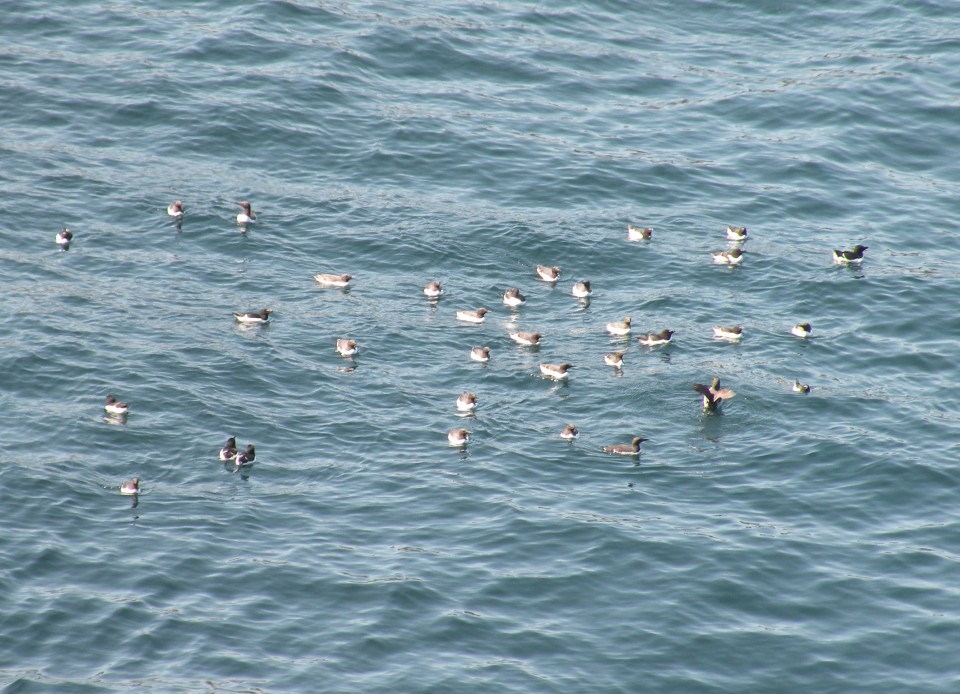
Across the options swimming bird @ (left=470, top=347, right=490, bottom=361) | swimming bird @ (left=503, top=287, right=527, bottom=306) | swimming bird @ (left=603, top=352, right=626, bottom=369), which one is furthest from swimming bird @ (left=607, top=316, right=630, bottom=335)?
swimming bird @ (left=470, top=347, right=490, bottom=361)

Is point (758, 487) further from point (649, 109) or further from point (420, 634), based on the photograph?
point (649, 109)

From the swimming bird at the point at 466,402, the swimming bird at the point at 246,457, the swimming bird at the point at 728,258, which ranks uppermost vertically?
the swimming bird at the point at 728,258

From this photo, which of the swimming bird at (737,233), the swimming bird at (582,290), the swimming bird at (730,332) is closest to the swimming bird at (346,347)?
the swimming bird at (582,290)

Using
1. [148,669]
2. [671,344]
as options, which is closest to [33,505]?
[148,669]

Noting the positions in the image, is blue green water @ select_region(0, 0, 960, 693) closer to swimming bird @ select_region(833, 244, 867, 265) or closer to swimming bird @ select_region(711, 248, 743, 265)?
swimming bird @ select_region(833, 244, 867, 265)

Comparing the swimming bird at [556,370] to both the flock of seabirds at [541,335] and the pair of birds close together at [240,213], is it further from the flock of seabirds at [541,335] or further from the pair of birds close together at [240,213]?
the pair of birds close together at [240,213]

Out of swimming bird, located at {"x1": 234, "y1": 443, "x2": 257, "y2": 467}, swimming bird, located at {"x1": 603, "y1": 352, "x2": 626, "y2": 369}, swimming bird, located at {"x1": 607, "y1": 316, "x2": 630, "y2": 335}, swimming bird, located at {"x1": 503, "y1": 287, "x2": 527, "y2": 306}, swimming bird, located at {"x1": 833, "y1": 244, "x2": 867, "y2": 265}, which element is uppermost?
swimming bird, located at {"x1": 833, "y1": 244, "x2": 867, "y2": 265}

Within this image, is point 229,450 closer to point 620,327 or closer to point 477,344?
point 477,344
